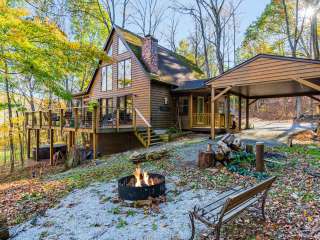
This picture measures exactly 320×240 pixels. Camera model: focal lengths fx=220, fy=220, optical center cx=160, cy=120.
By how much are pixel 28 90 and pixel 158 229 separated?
2166 cm

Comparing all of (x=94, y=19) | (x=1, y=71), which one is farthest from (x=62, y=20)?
(x=1, y=71)

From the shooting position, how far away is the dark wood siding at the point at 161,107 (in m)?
14.0

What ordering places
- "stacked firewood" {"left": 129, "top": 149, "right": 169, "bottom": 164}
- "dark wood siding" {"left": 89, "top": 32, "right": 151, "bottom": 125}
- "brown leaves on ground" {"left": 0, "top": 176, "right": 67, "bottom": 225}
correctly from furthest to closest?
"dark wood siding" {"left": 89, "top": 32, "right": 151, "bottom": 125}, "stacked firewood" {"left": 129, "top": 149, "right": 169, "bottom": 164}, "brown leaves on ground" {"left": 0, "top": 176, "right": 67, "bottom": 225}

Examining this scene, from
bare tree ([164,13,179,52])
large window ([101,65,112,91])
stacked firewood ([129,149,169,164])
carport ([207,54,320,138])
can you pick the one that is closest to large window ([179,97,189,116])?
carport ([207,54,320,138])

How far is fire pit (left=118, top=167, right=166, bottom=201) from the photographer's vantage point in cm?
468

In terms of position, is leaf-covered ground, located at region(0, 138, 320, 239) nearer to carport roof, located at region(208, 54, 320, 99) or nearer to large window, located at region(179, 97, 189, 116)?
carport roof, located at region(208, 54, 320, 99)

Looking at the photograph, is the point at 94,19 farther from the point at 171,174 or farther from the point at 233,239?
the point at 233,239

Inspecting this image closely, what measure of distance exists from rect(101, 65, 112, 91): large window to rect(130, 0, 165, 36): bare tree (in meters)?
11.6

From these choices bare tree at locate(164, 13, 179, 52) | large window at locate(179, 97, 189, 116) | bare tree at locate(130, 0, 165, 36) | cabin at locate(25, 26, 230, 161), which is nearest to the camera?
cabin at locate(25, 26, 230, 161)

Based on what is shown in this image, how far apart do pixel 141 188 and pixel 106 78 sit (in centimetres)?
1370

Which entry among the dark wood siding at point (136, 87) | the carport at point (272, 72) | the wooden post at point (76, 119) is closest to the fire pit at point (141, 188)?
the carport at point (272, 72)

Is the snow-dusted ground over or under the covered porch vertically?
under

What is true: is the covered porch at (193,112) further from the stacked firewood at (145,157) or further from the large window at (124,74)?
the stacked firewood at (145,157)

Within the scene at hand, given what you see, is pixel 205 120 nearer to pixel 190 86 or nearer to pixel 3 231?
pixel 190 86
